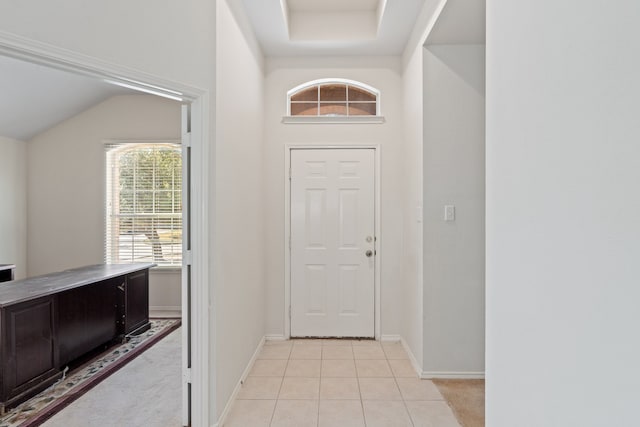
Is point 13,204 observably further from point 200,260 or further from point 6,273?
point 200,260

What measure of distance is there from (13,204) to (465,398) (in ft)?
18.9

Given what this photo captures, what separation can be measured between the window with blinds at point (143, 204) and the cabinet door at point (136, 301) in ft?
2.74

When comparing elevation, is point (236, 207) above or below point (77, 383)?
above

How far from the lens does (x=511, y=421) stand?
1468 millimetres

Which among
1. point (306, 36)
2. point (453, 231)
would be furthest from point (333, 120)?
point (453, 231)

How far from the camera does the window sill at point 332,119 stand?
392 cm

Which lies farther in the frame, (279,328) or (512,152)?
(279,328)

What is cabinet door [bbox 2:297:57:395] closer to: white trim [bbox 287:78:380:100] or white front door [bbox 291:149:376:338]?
white front door [bbox 291:149:376:338]

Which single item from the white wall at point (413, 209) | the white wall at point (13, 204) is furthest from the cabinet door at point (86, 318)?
the white wall at point (413, 209)

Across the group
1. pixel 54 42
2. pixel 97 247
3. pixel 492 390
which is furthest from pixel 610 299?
pixel 97 247

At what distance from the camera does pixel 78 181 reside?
5.04 meters

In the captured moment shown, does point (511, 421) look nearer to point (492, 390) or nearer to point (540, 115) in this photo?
point (492, 390)

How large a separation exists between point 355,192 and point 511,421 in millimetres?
2747

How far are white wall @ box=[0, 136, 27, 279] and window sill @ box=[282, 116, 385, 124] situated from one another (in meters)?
3.81
